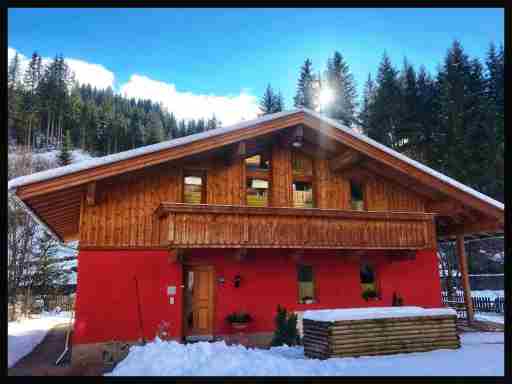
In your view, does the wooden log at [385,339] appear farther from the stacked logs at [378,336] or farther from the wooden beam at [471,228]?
the wooden beam at [471,228]

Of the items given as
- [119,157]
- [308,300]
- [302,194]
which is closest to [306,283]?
[308,300]

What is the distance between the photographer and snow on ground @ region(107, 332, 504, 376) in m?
8.49

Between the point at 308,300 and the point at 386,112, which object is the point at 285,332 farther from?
the point at 386,112

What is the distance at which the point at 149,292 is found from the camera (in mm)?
12977

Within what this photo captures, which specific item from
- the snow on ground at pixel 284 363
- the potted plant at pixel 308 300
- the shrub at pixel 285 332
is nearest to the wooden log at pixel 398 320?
the snow on ground at pixel 284 363

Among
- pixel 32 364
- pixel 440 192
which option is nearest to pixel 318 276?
pixel 440 192

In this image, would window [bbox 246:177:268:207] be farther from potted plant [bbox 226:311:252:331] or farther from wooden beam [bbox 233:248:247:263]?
potted plant [bbox 226:311:252:331]

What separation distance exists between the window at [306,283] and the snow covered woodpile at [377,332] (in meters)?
3.48

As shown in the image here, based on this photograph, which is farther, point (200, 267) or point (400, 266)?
point (400, 266)

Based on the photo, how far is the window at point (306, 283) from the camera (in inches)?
582

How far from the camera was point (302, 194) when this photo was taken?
1570 cm
